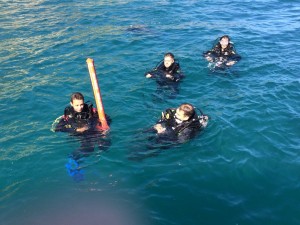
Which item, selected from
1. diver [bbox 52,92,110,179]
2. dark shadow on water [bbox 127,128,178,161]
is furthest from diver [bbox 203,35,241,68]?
diver [bbox 52,92,110,179]

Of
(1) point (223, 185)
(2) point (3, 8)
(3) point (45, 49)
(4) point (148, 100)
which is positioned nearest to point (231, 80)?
(4) point (148, 100)

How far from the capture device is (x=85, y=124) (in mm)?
9102

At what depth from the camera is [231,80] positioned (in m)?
12.4

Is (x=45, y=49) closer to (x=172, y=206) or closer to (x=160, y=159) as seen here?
(x=160, y=159)

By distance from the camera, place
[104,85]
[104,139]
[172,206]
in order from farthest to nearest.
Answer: [104,85] < [104,139] < [172,206]

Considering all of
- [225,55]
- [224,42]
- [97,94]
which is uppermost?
[97,94]

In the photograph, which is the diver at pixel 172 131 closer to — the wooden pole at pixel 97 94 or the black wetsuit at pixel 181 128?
the black wetsuit at pixel 181 128

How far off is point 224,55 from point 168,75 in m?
2.99

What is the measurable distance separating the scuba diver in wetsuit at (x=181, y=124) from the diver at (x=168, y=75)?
8.72ft

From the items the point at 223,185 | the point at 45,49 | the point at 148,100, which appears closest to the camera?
the point at 223,185

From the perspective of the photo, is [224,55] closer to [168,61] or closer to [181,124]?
[168,61]

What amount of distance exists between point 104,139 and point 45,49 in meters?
7.66

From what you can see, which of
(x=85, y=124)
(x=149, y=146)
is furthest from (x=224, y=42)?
(x=85, y=124)

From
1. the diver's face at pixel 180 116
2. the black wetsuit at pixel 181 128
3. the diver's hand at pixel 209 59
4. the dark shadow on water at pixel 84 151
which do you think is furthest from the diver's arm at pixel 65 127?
the diver's hand at pixel 209 59
